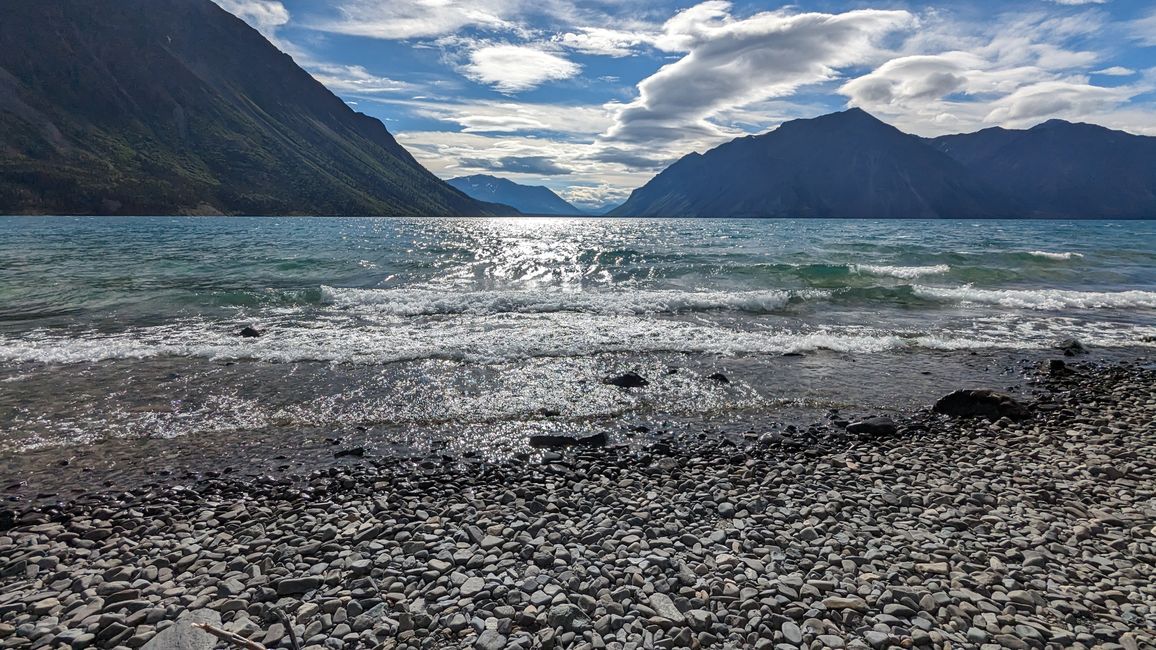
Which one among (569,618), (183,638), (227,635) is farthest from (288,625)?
(569,618)

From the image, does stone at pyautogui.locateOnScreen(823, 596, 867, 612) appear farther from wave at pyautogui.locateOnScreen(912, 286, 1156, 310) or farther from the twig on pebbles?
wave at pyautogui.locateOnScreen(912, 286, 1156, 310)

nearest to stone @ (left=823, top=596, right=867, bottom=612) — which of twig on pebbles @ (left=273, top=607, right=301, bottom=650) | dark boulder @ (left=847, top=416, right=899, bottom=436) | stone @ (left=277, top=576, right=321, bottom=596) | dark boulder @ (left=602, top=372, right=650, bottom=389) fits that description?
twig on pebbles @ (left=273, top=607, right=301, bottom=650)

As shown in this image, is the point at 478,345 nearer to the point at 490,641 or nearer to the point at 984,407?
the point at 490,641

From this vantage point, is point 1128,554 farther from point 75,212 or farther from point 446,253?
point 75,212

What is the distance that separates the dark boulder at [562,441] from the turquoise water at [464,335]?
1190 mm

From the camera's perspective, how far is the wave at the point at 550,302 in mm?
23630

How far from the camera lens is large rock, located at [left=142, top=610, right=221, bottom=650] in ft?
15.9

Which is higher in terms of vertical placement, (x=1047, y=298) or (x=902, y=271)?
(x=902, y=271)

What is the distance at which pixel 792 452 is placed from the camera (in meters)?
9.48

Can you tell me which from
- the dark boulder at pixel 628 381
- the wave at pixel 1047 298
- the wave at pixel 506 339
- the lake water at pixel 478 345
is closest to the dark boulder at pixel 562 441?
the lake water at pixel 478 345

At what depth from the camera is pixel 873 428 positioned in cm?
1052

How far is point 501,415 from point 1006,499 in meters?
8.80

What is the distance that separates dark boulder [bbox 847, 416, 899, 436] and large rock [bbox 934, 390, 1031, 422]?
1858 mm

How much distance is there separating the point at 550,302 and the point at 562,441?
622 inches
